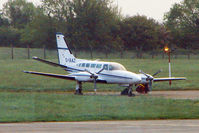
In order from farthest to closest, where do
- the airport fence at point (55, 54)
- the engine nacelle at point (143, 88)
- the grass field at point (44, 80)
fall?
the airport fence at point (55, 54)
the grass field at point (44, 80)
the engine nacelle at point (143, 88)

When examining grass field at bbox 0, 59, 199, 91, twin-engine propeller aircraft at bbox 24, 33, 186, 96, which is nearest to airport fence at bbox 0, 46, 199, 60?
grass field at bbox 0, 59, 199, 91

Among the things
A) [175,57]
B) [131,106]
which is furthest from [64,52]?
[175,57]

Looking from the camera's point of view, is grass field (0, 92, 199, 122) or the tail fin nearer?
grass field (0, 92, 199, 122)

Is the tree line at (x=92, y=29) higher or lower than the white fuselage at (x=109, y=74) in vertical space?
higher

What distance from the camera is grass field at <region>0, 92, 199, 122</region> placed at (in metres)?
15.9

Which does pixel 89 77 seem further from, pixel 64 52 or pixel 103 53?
pixel 103 53

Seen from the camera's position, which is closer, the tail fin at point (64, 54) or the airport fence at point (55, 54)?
the tail fin at point (64, 54)

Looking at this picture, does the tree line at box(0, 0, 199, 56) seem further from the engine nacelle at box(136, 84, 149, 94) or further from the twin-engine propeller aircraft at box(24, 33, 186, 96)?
the engine nacelle at box(136, 84, 149, 94)

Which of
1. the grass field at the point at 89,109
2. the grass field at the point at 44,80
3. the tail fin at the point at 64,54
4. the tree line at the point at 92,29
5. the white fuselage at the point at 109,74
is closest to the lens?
the grass field at the point at 89,109

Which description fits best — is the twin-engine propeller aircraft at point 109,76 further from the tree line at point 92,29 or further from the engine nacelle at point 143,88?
the tree line at point 92,29

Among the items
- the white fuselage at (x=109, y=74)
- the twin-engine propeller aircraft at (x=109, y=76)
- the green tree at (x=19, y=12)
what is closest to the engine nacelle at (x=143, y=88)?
the twin-engine propeller aircraft at (x=109, y=76)

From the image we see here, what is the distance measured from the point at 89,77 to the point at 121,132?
12766 mm

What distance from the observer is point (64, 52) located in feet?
96.5

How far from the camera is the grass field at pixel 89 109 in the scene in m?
15.9
